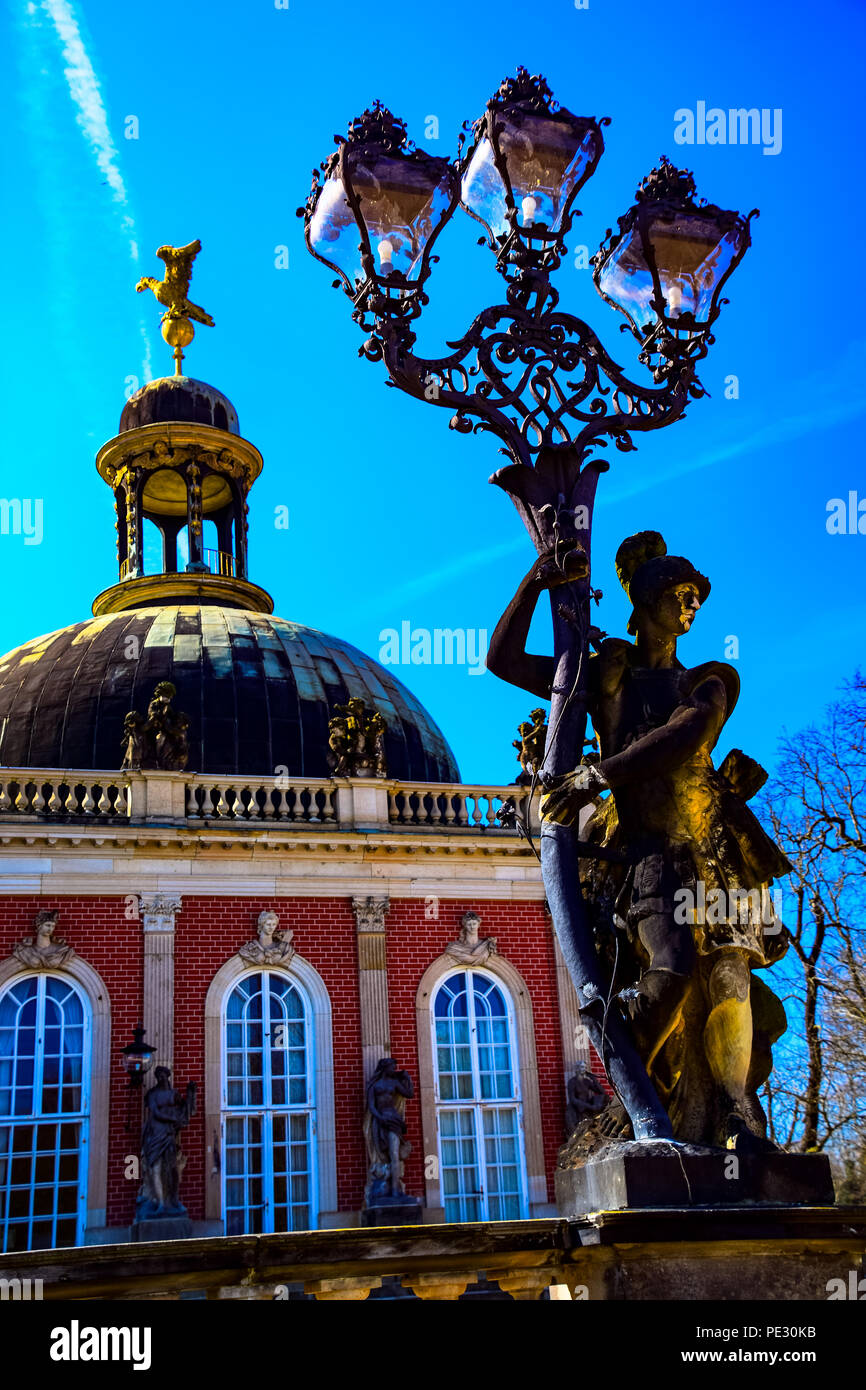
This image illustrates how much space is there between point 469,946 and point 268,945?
3.47 metres

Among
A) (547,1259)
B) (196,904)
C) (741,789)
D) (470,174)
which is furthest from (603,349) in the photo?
(196,904)

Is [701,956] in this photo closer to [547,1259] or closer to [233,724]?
[547,1259]

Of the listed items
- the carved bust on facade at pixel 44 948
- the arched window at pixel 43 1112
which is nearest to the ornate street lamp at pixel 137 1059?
the arched window at pixel 43 1112

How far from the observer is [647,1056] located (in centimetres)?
604

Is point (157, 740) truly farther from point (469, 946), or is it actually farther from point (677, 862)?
point (677, 862)

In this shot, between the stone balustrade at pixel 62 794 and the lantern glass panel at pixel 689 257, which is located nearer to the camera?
the lantern glass panel at pixel 689 257

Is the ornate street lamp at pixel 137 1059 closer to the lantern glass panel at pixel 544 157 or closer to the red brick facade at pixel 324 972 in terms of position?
the red brick facade at pixel 324 972

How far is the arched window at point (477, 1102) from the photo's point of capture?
23.4 m

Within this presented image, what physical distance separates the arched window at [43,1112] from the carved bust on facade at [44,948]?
0.84ft

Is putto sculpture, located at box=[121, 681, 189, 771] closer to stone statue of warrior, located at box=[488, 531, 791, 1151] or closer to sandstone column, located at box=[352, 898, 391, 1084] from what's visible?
sandstone column, located at box=[352, 898, 391, 1084]

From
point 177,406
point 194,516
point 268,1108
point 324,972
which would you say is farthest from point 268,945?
point 177,406

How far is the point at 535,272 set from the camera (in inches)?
308

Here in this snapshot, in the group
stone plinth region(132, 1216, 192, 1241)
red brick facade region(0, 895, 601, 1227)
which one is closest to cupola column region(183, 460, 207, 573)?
red brick facade region(0, 895, 601, 1227)

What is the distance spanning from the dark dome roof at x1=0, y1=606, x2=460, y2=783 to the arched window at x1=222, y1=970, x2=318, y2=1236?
3.98m
